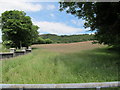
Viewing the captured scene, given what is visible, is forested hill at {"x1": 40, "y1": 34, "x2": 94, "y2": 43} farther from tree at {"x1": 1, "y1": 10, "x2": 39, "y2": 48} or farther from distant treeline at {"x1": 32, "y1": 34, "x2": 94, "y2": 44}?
tree at {"x1": 1, "y1": 10, "x2": 39, "y2": 48}

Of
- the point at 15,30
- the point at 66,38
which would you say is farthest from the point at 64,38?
the point at 15,30

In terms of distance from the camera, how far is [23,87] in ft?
5.07

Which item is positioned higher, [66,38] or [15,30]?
[15,30]

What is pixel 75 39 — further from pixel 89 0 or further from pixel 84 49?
pixel 89 0

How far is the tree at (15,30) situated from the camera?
964cm

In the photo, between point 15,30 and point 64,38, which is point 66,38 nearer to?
point 64,38

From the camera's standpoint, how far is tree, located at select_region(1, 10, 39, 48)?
964 cm

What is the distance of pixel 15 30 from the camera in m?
10.0

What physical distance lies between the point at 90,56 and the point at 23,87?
13.4 ft

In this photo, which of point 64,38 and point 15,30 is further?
point 15,30

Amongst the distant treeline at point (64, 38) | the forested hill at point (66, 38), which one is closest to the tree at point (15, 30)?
the distant treeline at point (64, 38)

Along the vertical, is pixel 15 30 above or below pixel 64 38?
above

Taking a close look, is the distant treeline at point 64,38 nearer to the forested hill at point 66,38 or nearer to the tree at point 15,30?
the forested hill at point 66,38

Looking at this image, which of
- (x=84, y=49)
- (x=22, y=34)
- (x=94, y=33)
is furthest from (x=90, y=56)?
(x=22, y=34)
